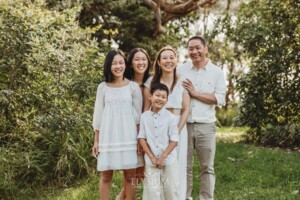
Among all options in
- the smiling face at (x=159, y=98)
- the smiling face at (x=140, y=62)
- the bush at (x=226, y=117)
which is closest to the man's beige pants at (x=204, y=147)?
the smiling face at (x=159, y=98)

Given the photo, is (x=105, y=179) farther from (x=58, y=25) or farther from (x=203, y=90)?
(x=58, y=25)

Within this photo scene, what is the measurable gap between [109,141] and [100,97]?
A: 497 millimetres

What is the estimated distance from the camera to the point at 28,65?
21.6 ft

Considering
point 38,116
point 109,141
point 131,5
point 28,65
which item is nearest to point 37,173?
point 38,116

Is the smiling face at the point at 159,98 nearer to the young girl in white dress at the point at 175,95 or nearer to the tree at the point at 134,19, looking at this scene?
the young girl in white dress at the point at 175,95

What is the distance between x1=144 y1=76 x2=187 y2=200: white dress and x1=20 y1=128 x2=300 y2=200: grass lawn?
1.12 metres

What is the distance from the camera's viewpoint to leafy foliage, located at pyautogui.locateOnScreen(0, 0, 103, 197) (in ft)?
21.5

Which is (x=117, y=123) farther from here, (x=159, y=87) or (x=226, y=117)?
(x=226, y=117)

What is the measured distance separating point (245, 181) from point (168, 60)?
277 cm

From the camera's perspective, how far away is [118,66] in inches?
184

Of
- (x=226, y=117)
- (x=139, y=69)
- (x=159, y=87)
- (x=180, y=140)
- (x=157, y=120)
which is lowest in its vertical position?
(x=226, y=117)

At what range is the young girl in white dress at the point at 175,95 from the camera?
4664mm

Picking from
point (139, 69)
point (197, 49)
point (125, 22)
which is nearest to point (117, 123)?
point (139, 69)

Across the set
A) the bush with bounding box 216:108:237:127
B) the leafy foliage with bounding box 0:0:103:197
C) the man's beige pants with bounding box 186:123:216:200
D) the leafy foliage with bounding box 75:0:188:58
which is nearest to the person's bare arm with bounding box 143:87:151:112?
the man's beige pants with bounding box 186:123:216:200
